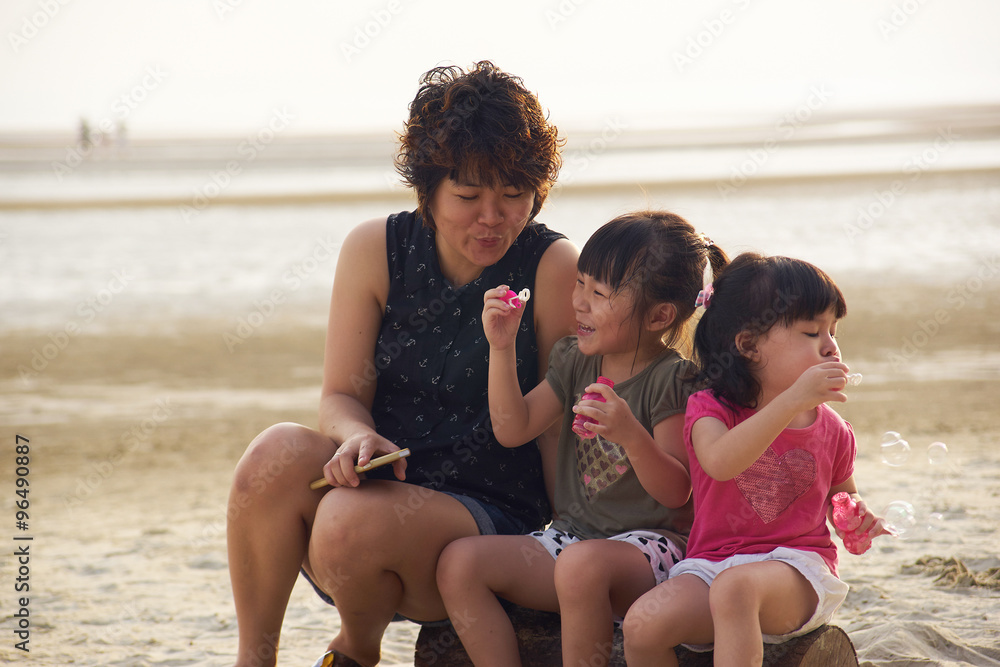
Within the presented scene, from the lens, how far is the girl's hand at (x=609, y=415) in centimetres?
199

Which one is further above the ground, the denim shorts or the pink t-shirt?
the pink t-shirt

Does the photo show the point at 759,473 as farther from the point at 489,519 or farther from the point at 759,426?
the point at 489,519

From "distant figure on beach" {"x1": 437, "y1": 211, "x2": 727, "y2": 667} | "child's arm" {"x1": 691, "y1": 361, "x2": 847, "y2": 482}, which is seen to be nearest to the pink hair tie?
"distant figure on beach" {"x1": 437, "y1": 211, "x2": 727, "y2": 667}

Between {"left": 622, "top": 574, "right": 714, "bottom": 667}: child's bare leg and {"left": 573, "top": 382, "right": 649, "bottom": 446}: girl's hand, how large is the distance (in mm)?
329

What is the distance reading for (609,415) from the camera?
199 cm

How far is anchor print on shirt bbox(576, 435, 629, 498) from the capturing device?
2.24m

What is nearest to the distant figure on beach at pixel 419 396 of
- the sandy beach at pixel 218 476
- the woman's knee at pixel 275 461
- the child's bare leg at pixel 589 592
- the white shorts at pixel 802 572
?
the woman's knee at pixel 275 461

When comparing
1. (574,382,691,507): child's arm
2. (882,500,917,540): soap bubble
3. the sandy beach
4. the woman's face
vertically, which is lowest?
the sandy beach

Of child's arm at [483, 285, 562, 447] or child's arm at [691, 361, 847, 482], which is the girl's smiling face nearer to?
child's arm at [483, 285, 562, 447]

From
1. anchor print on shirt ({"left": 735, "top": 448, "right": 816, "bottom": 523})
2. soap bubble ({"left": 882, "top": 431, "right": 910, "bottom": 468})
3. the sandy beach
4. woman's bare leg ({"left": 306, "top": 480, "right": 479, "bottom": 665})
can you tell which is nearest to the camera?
anchor print on shirt ({"left": 735, "top": 448, "right": 816, "bottom": 523})


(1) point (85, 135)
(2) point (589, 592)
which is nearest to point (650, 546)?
(2) point (589, 592)

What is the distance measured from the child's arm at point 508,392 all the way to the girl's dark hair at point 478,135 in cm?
33

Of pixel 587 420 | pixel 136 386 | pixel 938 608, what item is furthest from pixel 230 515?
pixel 136 386

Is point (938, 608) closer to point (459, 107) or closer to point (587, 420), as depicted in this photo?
point (587, 420)
